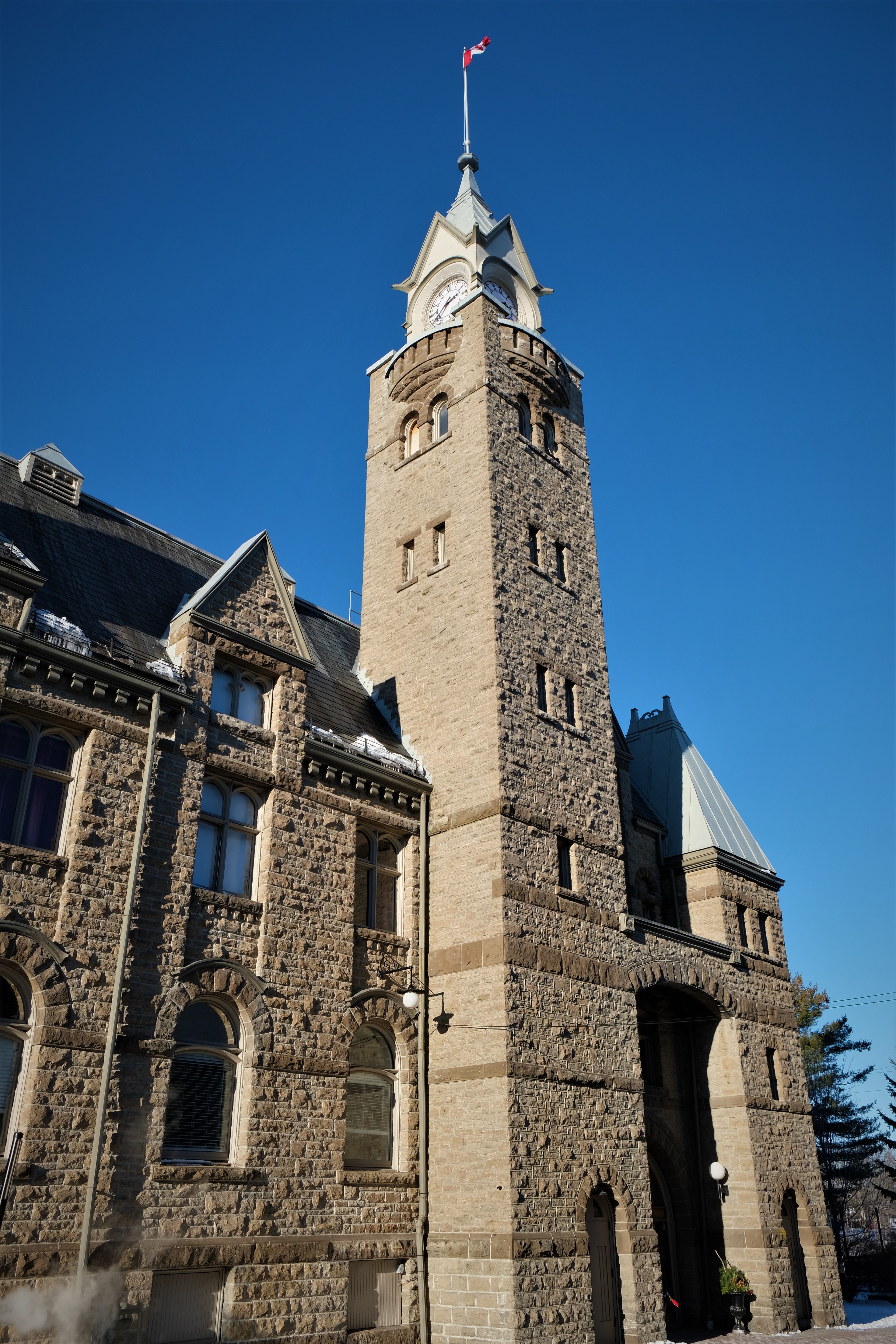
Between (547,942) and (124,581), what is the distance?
1072 cm

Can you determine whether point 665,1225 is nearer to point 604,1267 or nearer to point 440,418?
point 604,1267

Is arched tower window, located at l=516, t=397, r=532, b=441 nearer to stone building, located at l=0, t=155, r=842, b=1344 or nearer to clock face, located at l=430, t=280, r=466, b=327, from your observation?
stone building, located at l=0, t=155, r=842, b=1344

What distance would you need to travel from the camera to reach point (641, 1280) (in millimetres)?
19031

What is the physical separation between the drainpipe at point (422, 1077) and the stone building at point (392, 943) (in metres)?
0.06

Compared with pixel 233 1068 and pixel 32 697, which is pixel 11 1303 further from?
pixel 32 697

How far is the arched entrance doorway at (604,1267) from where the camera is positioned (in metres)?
18.8

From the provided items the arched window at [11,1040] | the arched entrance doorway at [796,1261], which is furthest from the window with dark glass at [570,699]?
the arched window at [11,1040]

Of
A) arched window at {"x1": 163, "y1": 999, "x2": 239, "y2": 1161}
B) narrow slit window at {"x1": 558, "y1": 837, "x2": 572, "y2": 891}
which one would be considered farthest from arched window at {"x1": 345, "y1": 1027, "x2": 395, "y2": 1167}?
narrow slit window at {"x1": 558, "y1": 837, "x2": 572, "y2": 891}

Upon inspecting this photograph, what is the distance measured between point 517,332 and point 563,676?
941 centimetres

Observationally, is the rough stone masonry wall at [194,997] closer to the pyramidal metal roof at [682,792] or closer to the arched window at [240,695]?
the arched window at [240,695]

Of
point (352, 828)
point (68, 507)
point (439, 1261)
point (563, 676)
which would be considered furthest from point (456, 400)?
point (439, 1261)

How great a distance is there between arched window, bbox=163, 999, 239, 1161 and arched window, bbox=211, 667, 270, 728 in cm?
511

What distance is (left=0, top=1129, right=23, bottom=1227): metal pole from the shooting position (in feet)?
43.0

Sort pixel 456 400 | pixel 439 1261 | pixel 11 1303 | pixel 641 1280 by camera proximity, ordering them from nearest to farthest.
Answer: pixel 11 1303 < pixel 439 1261 < pixel 641 1280 < pixel 456 400
